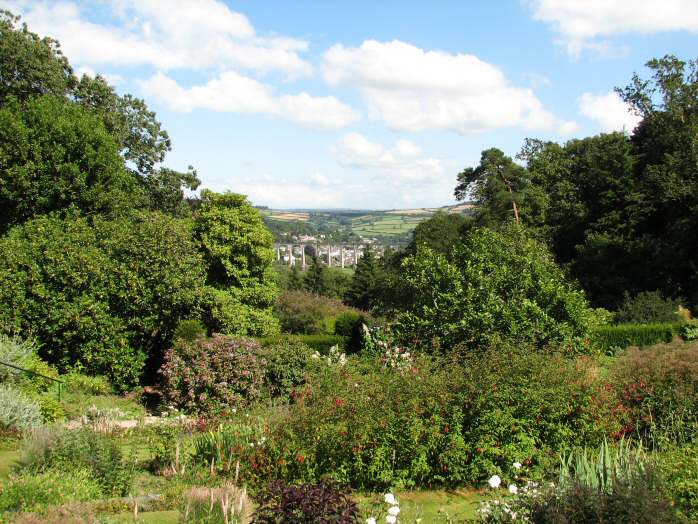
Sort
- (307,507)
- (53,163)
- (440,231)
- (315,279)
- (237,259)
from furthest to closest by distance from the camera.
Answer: (315,279) < (440,231) < (237,259) < (53,163) < (307,507)

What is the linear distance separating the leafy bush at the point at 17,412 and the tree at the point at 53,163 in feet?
27.8

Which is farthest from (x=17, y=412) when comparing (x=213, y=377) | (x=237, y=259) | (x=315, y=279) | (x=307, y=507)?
(x=315, y=279)

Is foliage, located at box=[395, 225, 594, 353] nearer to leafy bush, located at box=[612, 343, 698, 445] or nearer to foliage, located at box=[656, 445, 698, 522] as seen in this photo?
leafy bush, located at box=[612, 343, 698, 445]

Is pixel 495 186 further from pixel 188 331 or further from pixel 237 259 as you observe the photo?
pixel 188 331

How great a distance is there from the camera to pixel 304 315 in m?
22.9

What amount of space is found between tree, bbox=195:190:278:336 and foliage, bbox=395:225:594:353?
5012 mm

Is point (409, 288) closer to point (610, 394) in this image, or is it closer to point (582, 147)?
point (610, 394)

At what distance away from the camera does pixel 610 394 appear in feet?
27.5

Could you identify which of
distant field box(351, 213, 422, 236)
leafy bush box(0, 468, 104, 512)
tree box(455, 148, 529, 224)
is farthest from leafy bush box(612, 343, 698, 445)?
distant field box(351, 213, 422, 236)

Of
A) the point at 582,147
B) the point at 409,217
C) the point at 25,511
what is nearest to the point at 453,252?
the point at 25,511

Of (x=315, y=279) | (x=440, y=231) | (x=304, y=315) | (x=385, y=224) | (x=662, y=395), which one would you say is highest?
(x=385, y=224)

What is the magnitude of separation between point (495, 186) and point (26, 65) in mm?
23062

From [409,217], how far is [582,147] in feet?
427

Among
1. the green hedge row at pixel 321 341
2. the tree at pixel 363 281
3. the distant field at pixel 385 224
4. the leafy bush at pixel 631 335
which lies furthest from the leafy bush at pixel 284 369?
the distant field at pixel 385 224
